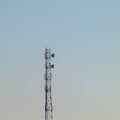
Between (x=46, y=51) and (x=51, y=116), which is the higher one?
(x=46, y=51)

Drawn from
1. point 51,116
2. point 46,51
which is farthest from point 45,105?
point 46,51

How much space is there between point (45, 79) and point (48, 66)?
79.3 inches

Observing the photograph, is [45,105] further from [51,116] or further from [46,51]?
[46,51]

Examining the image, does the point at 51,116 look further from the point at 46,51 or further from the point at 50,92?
the point at 46,51

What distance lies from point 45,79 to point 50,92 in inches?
85.9

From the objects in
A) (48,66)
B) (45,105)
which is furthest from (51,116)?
(48,66)

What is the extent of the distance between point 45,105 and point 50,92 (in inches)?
83.5

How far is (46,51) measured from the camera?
91500 mm

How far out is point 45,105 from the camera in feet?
294

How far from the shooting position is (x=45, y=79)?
91250 mm

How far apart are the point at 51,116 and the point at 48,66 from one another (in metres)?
7.74

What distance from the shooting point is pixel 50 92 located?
9044 cm

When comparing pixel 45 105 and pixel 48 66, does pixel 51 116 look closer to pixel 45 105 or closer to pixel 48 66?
pixel 45 105

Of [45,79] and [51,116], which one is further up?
[45,79]
